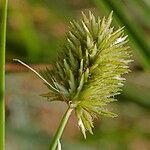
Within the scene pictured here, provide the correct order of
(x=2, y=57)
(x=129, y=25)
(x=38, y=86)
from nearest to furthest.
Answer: (x=2, y=57), (x=129, y=25), (x=38, y=86)

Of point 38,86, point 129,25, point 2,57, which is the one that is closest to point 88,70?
point 2,57

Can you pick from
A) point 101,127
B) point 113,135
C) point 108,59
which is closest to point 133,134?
point 113,135

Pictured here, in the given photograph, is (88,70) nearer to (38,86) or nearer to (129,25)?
(129,25)

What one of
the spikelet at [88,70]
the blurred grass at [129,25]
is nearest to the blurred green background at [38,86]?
the blurred grass at [129,25]

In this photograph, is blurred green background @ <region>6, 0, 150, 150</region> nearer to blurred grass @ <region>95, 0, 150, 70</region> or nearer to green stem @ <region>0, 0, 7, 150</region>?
blurred grass @ <region>95, 0, 150, 70</region>

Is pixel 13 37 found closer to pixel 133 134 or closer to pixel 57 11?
pixel 57 11

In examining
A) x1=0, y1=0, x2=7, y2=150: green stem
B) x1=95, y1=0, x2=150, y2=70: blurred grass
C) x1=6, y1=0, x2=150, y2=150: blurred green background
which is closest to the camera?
x1=0, y1=0, x2=7, y2=150: green stem

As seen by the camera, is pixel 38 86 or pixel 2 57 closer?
pixel 2 57

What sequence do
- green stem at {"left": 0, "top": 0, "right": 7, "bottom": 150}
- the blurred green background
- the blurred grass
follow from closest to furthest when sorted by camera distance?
1. green stem at {"left": 0, "top": 0, "right": 7, "bottom": 150}
2. the blurred grass
3. the blurred green background

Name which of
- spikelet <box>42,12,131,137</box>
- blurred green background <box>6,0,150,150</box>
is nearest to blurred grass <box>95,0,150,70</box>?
spikelet <box>42,12,131,137</box>

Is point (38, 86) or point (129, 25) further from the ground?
point (38, 86)
